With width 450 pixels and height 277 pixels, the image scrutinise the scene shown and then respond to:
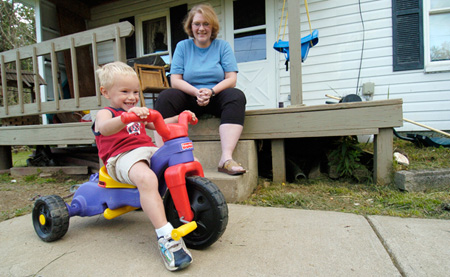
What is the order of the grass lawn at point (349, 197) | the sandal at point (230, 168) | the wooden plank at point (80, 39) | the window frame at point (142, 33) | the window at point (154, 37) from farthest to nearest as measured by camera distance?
the window at point (154, 37), the window frame at point (142, 33), the wooden plank at point (80, 39), the sandal at point (230, 168), the grass lawn at point (349, 197)

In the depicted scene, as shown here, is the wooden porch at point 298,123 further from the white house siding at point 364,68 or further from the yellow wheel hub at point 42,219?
the white house siding at point 364,68

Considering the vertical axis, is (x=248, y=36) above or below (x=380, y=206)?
above

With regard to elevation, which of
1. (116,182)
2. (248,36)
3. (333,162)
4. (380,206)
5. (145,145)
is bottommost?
(380,206)

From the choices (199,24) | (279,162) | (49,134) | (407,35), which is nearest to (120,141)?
(199,24)

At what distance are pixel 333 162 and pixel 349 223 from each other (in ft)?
3.73

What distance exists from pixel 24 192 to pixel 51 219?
189 cm

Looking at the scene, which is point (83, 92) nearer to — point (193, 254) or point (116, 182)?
point (116, 182)

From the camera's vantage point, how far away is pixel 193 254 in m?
1.30

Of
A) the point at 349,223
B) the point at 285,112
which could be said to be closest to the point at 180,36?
the point at 285,112

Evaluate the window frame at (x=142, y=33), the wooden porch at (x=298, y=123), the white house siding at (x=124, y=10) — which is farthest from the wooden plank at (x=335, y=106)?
the window frame at (x=142, y=33)

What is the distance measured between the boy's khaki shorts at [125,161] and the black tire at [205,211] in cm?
23

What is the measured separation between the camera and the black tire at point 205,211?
1.26m

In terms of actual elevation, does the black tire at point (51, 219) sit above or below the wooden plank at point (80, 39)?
below

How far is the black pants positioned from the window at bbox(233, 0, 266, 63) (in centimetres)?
320
